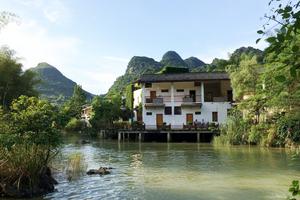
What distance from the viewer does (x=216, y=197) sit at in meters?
13.4

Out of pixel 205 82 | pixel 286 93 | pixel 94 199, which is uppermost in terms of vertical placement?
pixel 205 82

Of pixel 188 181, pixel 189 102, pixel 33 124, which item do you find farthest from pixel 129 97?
pixel 33 124

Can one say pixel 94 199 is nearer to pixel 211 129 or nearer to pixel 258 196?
pixel 258 196

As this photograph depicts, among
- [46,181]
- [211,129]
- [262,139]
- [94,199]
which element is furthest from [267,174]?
[211,129]

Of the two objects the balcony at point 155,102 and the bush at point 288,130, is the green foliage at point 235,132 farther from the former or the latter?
the balcony at point 155,102

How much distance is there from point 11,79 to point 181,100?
22983 millimetres

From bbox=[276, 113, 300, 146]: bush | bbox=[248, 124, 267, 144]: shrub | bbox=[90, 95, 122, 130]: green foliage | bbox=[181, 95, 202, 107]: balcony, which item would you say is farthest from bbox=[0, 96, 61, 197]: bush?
bbox=[90, 95, 122, 130]: green foliage

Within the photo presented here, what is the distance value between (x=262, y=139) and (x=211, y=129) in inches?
365

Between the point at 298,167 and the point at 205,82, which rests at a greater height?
the point at 205,82

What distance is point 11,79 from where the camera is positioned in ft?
104

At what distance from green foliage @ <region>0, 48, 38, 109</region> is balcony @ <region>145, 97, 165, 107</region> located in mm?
17451

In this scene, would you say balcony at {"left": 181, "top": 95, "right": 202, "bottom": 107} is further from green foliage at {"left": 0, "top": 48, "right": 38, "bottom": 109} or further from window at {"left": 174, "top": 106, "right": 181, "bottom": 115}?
green foliage at {"left": 0, "top": 48, "right": 38, "bottom": 109}

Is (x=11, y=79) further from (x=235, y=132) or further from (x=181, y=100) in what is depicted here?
(x=181, y=100)

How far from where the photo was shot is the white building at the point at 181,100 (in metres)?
49.0
